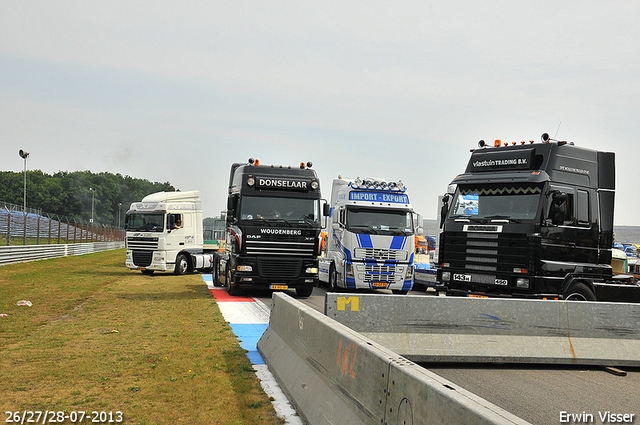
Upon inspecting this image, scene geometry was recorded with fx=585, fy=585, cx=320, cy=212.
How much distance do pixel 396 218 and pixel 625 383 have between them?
1187 centimetres

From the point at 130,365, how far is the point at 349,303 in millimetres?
2879

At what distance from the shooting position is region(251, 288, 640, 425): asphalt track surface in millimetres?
5492

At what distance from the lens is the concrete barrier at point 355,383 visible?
302 centimetres

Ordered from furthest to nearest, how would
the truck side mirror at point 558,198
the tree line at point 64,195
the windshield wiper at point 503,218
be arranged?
the tree line at point 64,195
the windshield wiper at point 503,218
the truck side mirror at point 558,198

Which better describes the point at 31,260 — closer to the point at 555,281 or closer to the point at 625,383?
the point at 555,281

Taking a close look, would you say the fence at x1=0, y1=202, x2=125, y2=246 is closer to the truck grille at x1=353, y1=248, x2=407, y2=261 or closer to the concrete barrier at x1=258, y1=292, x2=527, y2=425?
the truck grille at x1=353, y1=248, x2=407, y2=261

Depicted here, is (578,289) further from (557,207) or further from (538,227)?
(557,207)

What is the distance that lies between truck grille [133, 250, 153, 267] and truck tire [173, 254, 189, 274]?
47.7 inches

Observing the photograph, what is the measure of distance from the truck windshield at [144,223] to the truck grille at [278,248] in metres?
11.0

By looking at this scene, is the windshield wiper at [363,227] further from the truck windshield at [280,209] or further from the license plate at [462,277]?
the license plate at [462,277]

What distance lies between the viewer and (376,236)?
18.3 meters

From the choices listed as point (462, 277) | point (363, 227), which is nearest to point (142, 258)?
point (363, 227)

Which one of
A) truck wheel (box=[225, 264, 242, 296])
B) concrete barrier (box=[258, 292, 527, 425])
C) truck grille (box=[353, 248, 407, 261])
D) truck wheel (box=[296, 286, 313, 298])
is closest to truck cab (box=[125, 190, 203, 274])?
truck wheel (box=[225, 264, 242, 296])

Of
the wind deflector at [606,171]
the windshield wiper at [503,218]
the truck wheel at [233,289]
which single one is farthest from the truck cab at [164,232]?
the wind deflector at [606,171]
